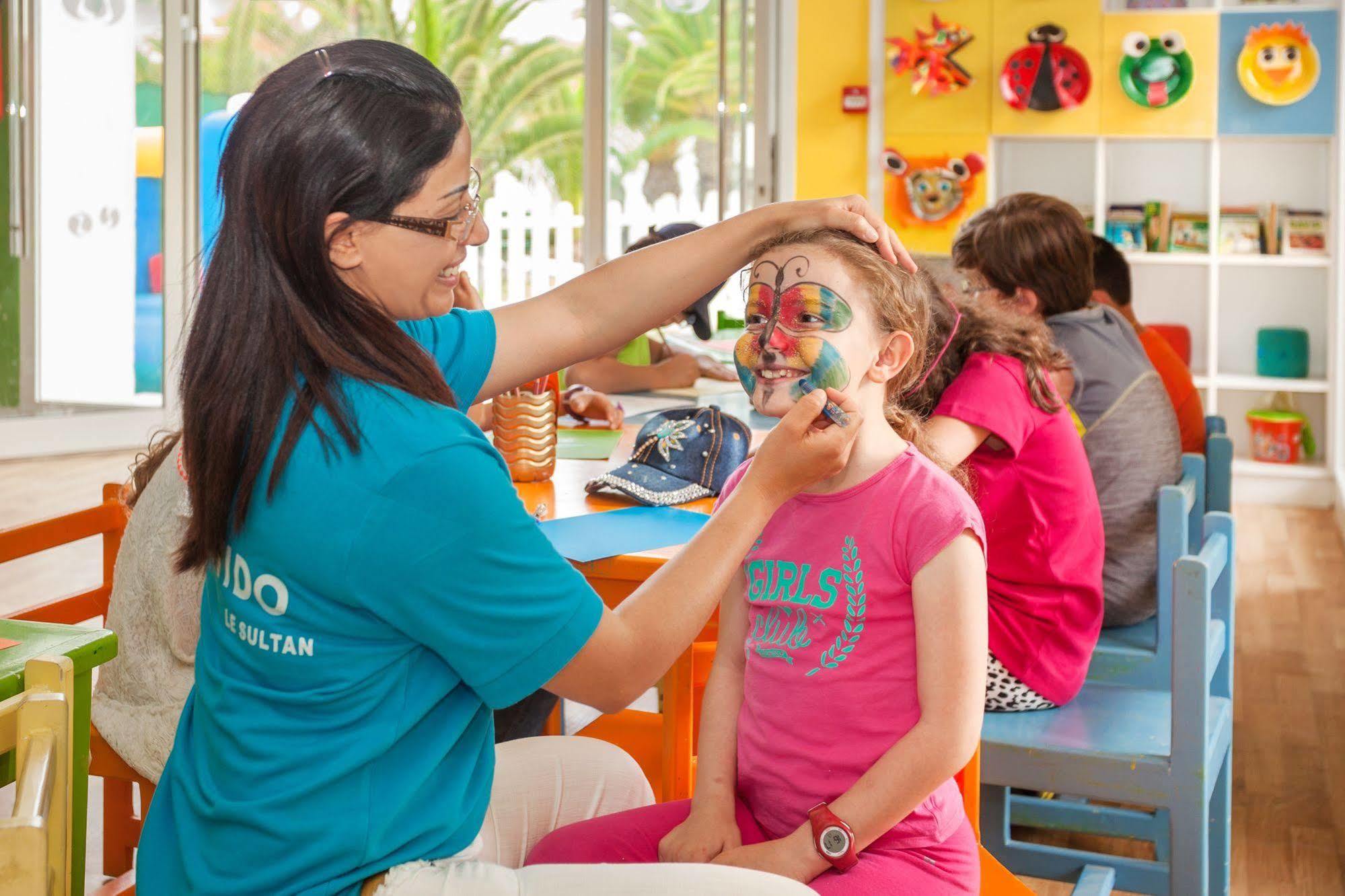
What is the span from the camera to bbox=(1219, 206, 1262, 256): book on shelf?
5.86 meters

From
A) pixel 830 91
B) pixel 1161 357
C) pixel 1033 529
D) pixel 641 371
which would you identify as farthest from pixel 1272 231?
pixel 1033 529

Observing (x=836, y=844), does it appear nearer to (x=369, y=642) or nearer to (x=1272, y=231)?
(x=369, y=642)

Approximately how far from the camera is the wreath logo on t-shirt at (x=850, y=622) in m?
1.31

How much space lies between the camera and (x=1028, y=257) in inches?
98.7

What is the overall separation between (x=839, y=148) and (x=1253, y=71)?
1.77 m

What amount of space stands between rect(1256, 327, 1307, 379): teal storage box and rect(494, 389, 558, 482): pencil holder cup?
4633 mm

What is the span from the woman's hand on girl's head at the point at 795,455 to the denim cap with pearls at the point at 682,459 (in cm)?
84

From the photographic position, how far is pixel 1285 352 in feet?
19.2

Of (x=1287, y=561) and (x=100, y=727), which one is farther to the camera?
(x=1287, y=561)

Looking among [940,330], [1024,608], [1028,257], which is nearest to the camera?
[940,330]

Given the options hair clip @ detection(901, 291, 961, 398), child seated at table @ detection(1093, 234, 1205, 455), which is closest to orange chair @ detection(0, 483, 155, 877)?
hair clip @ detection(901, 291, 961, 398)

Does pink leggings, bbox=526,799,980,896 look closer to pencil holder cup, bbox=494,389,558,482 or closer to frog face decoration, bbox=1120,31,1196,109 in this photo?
pencil holder cup, bbox=494,389,558,482

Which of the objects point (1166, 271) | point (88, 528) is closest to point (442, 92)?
point (88, 528)

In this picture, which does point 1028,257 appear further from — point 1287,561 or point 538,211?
point 538,211
